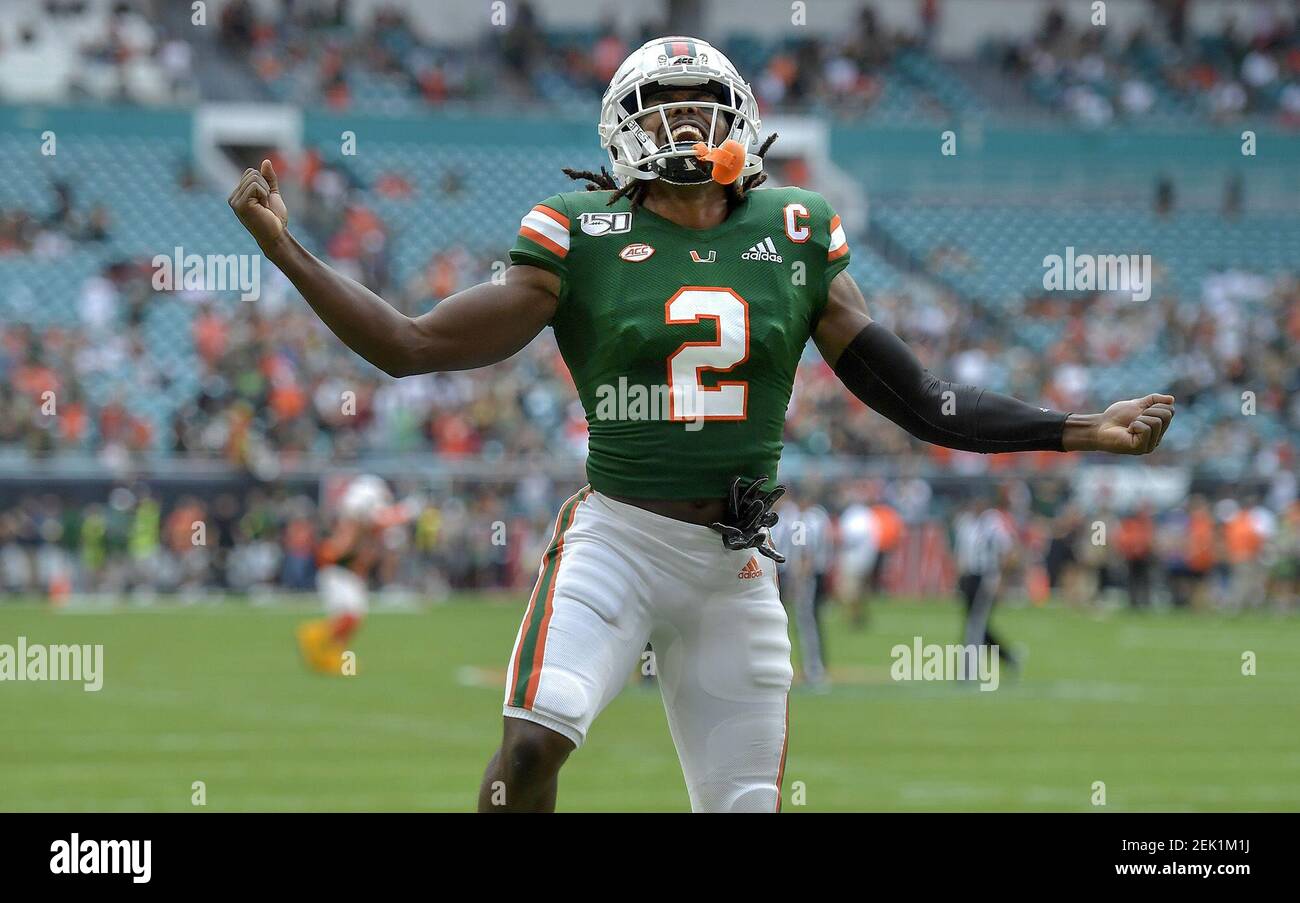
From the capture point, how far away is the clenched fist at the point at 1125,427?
16.5 ft

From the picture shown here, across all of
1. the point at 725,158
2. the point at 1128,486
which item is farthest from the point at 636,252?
the point at 1128,486

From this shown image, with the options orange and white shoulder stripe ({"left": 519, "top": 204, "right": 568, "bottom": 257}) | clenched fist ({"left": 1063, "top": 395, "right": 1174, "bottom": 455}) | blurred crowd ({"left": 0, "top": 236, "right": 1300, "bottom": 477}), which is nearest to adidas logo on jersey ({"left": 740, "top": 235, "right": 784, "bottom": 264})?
orange and white shoulder stripe ({"left": 519, "top": 204, "right": 568, "bottom": 257})

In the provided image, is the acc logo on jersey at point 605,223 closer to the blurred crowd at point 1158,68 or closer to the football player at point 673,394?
the football player at point 673,394

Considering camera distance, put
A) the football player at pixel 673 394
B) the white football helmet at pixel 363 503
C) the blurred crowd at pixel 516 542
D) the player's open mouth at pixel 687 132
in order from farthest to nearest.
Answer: the blurred crowd at pixel 516 542 < the white football helmet at pixel 363 503 < the player's open mouth at pixel 687 132 < the football player at pixel 673 394

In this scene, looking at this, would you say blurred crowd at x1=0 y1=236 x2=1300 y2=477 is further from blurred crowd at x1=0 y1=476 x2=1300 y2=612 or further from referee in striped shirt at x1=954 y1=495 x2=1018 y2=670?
referee in striped shirt at x1=954 y1=495 x2=1018 y2=670

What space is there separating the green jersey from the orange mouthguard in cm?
15

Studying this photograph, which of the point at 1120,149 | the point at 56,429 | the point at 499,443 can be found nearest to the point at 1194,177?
the point at 1120,149

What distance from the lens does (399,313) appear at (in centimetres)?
484

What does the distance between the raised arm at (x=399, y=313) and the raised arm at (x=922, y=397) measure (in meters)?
0.79

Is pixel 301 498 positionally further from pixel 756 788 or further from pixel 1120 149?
pixel 756 788

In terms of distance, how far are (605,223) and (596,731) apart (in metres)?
8.63

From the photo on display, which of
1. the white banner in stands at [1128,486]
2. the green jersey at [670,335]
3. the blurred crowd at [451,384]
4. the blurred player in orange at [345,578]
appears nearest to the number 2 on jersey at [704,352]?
the green jersey at [670,335]

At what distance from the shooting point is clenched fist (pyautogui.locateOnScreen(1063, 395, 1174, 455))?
5.04 metres

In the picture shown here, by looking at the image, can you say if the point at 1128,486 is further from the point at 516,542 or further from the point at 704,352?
the point at 704,352
